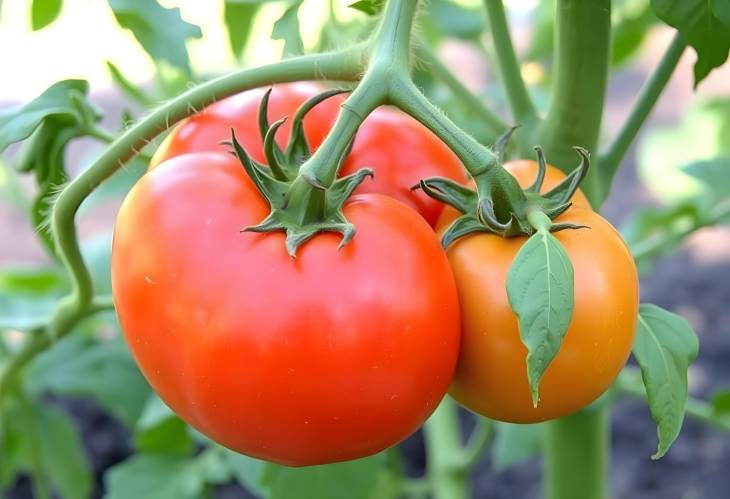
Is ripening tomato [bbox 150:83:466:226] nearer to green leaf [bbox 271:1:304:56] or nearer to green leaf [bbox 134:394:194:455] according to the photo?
green leaf [bbox 271:1:304:56]

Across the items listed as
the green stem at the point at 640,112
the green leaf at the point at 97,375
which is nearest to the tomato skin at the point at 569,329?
the green stem at the point at 640,112

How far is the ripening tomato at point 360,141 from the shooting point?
582 millimetres

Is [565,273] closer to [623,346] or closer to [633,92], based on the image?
[623,346]

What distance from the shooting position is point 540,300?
46cm

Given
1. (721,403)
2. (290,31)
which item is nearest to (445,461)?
(721,403)

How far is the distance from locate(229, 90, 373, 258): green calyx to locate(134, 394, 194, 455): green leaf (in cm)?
55

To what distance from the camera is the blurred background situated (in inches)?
32.7

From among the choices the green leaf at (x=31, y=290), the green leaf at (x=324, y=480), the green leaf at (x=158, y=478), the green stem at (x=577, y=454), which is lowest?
the green leaf at (x=158, y=478)

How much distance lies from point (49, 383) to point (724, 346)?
129cm

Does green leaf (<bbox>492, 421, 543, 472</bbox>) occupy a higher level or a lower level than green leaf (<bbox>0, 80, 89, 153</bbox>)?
lower

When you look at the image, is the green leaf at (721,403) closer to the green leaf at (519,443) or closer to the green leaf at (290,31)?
the green leaf at (519,443)

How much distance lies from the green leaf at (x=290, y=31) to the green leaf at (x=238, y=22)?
0.24 m

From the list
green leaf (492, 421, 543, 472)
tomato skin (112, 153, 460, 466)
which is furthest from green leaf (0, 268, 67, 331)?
tomato skin (112, 153, 460, 466)

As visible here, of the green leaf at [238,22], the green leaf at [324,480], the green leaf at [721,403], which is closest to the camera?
the green leaf at [324,480]
